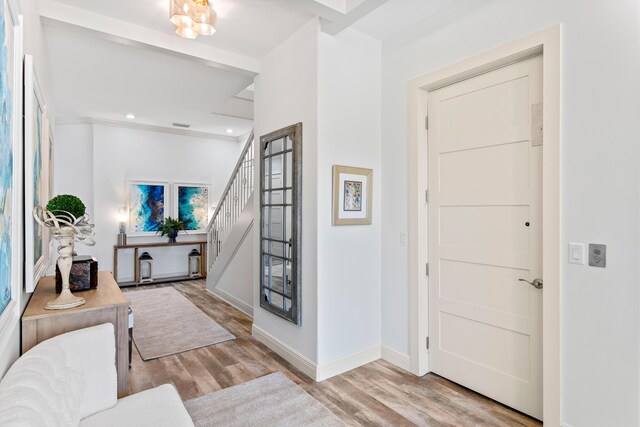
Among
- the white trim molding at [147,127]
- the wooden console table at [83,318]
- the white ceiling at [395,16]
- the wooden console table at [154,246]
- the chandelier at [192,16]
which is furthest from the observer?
the wooden console table at [154,246]

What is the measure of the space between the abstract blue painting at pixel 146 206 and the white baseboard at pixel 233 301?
6.30 ft

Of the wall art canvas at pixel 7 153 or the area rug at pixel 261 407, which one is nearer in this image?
the wall art canvas at pixel 7 153

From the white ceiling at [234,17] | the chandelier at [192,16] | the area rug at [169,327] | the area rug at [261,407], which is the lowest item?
the area rug at [261,407]

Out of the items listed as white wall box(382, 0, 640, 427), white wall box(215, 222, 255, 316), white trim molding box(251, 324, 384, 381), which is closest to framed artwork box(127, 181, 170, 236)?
white wall box(215, 222, 255, 316)

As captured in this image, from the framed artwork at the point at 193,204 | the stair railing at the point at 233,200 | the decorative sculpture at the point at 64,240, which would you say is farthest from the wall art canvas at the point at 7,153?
the framed artwork at the point at 193,204

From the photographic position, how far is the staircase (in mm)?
4715

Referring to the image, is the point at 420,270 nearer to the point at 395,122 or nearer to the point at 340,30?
the point at 395,122

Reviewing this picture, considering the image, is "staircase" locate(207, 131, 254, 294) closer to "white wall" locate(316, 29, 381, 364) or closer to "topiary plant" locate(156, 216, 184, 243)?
"topiary plant" locate(156, 216, 184, 243)

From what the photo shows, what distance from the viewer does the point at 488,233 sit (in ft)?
8.16
